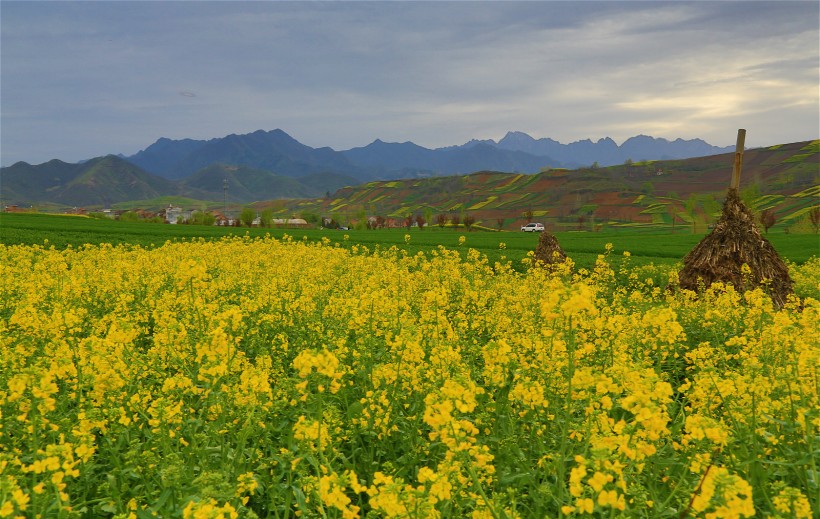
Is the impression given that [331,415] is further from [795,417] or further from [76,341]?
[76,341]

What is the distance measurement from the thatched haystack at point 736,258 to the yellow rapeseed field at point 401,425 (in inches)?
192

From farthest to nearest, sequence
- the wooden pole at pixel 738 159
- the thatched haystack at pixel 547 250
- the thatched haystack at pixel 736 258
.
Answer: the thatched haystack at pixel 547 250 → the wooden pole at pixel 738 159 → the thatched haystack at pixel 736 258

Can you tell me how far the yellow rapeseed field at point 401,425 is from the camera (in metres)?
3.12

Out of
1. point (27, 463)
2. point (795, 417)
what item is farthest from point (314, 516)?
point (795, 417)

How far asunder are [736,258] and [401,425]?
11.7 metres

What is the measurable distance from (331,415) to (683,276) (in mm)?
12754

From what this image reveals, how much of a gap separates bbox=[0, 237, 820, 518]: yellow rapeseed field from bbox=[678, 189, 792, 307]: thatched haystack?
4.86 meters

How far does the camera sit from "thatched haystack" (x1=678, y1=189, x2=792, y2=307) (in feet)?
41.0

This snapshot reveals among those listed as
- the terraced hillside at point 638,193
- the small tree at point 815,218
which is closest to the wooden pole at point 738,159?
the small tree at point 815,218

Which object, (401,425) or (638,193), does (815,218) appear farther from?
(638,193)

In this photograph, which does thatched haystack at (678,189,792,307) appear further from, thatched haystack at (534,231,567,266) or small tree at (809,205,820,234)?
small tree at (809,205,820,234)

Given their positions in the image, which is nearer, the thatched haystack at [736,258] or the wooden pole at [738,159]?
the thatched haystack at [736,258]

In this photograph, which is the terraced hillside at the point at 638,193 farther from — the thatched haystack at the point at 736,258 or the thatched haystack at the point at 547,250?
the thatched haystack at the point at 736,258

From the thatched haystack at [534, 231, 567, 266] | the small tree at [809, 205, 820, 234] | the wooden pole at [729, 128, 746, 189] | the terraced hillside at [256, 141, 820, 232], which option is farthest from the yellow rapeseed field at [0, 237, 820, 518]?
the terraced hillside at [256, 141, 820, 232]
